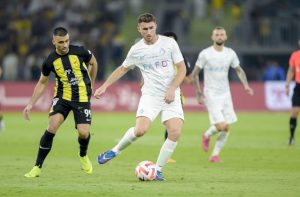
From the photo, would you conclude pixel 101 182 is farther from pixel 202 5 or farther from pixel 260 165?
pixel 202 5

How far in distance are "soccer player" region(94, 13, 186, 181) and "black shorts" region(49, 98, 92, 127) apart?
0.68 meters

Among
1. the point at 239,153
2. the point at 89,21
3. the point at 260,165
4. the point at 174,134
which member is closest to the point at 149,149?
the point at 239,153

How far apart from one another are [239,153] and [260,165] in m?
2.79

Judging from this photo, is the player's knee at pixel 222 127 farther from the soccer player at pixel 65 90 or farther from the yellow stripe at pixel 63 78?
the yellow stripe at pixel 63 78

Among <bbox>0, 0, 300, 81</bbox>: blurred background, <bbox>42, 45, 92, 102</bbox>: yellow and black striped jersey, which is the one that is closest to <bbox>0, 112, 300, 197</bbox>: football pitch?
<bbox>42, 45, 92, 102</bbox>: yellow and black striped jersey

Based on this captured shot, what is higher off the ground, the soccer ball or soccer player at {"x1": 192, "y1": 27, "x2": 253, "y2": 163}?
soccer player at {"x1": 192, "y1": 27, "x2": 253, "y2": 163}

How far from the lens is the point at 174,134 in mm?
11984

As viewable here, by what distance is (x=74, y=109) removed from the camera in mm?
12719

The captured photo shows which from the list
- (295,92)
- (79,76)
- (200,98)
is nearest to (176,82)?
(79,76)

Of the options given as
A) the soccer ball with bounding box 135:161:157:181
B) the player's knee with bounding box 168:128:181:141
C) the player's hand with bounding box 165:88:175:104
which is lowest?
the soccer ball with bounding box 135:161:157:181

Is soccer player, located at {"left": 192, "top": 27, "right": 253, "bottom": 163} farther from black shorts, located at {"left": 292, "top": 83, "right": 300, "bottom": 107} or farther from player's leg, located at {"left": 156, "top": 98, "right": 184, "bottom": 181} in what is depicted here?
player's leg, located at {"left": 156, "top": 98, "right": 184, "bottom": 181}

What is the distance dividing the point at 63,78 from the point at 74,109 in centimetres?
50

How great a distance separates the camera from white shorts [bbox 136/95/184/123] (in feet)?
39.6

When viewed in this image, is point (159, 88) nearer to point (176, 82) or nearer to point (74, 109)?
point (176, 82)
